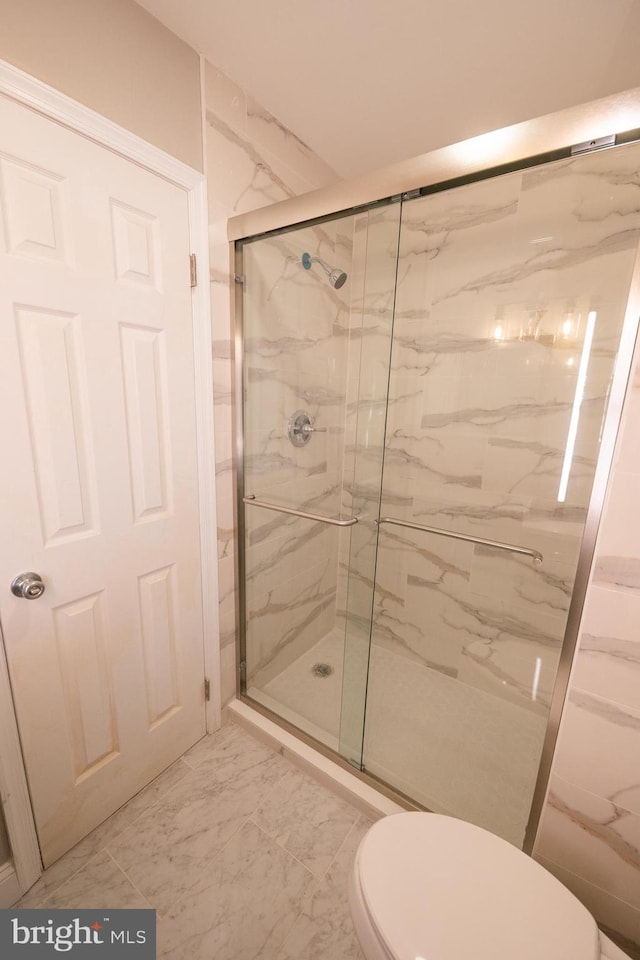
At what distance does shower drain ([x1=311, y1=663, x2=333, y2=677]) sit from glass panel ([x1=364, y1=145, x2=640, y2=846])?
23 centimetres

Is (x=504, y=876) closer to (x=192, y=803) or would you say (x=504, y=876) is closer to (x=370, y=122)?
(x=192, y=803)

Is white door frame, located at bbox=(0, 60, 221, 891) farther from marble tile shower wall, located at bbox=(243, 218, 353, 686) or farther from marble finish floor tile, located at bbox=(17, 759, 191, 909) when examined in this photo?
marble tile shower wall, located at bbox=(243, 218, 353, 686)

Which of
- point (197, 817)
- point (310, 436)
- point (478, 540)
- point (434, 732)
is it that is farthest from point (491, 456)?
point (197, 817)

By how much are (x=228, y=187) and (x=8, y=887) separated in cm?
217

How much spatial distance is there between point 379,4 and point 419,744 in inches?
93.7

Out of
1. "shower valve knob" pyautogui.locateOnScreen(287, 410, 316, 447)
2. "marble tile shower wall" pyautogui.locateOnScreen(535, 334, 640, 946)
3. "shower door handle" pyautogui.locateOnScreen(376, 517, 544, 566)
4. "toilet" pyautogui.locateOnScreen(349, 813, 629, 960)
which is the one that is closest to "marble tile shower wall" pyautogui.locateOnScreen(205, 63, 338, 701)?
"shower valve knob" pyautogui.locateOnScreen(287, 410, 316, 447)

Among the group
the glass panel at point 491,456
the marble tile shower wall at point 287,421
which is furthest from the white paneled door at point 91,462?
the glass panel at point 491,456

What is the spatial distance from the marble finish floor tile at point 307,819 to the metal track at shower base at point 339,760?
0.10 meters

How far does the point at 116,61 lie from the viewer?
0.94m

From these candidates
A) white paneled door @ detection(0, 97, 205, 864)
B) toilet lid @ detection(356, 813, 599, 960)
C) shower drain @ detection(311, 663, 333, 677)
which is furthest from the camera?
shower drain @ detection(311, 663, 333, 677)

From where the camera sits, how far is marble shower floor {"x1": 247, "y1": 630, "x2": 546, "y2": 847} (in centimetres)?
127

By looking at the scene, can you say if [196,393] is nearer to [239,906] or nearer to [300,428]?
[300,428]

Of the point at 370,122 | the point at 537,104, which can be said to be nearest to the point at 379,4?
the point at 370,122

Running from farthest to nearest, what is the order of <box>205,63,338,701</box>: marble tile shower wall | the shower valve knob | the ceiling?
1. the shower valve knob
2. <box>205,63,338,701</box>: marble tile shower wall
3. the ceiling
